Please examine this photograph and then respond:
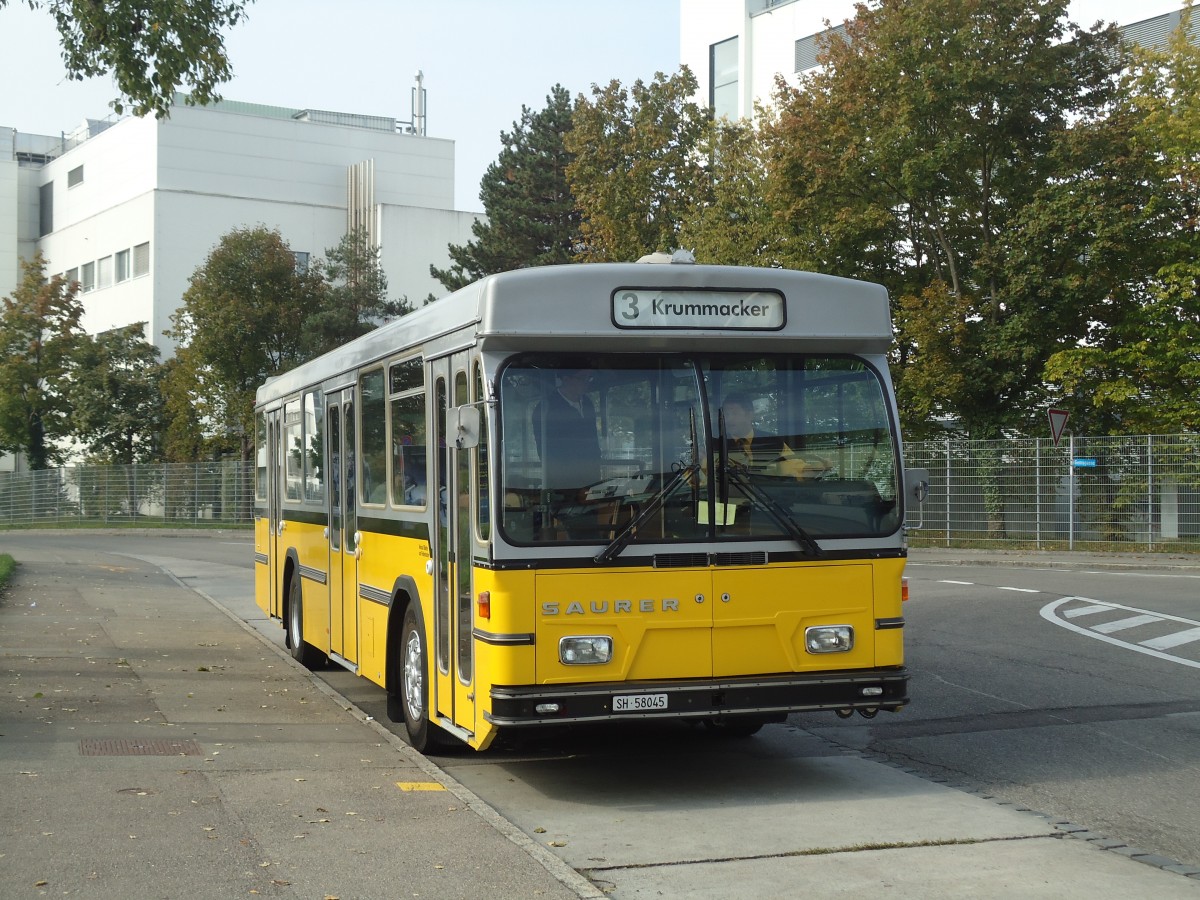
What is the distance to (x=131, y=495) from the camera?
56.2 metres

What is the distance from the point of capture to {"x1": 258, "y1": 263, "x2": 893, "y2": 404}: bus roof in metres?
7.96

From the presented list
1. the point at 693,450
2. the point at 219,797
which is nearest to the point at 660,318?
the point at 693,450

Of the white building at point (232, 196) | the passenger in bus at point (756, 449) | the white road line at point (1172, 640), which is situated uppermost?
the white building at point (232, 196)

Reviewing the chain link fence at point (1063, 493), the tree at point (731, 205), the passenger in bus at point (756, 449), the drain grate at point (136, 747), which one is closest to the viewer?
the passenger in bus at point (756, 449)

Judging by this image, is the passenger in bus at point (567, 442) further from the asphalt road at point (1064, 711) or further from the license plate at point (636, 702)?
the asphalt road at point (1064, 711)

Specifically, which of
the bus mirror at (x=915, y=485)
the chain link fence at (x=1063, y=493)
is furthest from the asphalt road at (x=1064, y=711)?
the chain link fence at (x=1063, y=493)

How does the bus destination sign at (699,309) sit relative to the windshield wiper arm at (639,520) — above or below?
above

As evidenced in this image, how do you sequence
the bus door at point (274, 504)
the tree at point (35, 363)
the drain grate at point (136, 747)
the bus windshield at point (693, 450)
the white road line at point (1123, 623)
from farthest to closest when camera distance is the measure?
the tree at point (35, 363), the white road line at point (1123, 623), the bus door at point (274, 504), the drain grate at point (136, 747), the bus windshield at point (693, 450)

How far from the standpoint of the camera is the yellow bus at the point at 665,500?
7.83 meters

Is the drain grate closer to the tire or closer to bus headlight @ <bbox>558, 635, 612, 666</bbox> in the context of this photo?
the tire

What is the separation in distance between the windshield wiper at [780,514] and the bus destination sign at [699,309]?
2.73 feet

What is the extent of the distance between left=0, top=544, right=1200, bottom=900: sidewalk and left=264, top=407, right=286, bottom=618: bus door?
3.79 m

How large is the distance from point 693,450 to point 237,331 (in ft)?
157

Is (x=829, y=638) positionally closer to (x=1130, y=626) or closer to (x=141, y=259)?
(x=1130, y=626)
